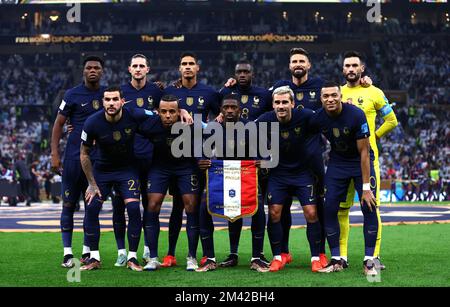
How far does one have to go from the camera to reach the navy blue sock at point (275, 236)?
885 centimetres

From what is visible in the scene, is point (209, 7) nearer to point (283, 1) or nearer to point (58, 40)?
point (283, 1)

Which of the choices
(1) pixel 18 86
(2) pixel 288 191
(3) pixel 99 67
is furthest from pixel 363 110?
(1) pixel 18 86

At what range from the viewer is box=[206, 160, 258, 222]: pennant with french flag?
29.3ft

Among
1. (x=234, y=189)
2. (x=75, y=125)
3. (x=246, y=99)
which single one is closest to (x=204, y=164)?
(x=234, y=189)

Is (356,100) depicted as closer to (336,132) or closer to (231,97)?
(336,132)

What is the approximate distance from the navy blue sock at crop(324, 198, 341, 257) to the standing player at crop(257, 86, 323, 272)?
17cm

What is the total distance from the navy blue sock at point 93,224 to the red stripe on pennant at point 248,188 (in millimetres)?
1630

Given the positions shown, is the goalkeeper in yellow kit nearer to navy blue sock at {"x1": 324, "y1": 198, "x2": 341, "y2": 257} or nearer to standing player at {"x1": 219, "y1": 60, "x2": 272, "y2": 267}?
navy blue sock at {"x1": 324, "y1": 198, "x2": 341, "y2": 257}

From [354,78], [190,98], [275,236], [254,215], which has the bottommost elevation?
[275,236]

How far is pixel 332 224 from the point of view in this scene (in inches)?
346

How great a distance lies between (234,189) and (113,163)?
55.8 inches

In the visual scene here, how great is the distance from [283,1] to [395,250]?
36.1m

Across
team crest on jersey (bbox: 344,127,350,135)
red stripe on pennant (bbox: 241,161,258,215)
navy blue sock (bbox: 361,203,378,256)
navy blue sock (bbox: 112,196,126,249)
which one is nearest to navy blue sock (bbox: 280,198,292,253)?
red stripe on pennant (bbox: 241,161,258,215)

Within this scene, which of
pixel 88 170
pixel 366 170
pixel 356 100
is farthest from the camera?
pixel 356 100
